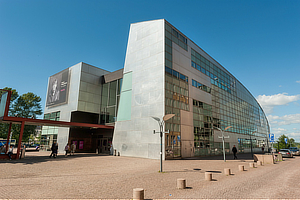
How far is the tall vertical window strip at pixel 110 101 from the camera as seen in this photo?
30438 mm

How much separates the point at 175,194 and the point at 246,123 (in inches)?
1911

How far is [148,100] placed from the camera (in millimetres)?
24156

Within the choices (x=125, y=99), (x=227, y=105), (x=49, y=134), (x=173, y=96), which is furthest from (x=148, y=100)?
(x=227, y=105)

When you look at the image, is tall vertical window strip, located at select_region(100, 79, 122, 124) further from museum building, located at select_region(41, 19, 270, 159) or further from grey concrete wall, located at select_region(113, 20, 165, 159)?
grey concrete wall, located at select_region(113, 20, 165, 159)

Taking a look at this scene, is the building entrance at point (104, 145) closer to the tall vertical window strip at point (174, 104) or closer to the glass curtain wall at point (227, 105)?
the tall vertical window strip at point (174, 104)

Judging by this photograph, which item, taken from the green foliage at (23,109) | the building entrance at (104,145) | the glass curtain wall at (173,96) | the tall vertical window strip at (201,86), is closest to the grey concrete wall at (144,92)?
the glass curtain wall at (173,96)

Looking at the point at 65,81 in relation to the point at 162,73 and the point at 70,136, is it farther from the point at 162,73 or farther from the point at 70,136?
the point at 162,73

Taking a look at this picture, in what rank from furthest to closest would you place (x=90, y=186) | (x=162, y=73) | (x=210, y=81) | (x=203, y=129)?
(x=210, y=81) → (x=203, y=129) → (x=162, y=73) → (x=90, y=186)

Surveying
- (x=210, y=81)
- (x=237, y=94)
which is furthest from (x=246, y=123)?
(x=210, y=81)

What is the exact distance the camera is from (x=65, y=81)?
34.8 m

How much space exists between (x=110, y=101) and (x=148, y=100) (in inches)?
423

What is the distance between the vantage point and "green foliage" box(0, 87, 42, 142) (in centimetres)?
4700

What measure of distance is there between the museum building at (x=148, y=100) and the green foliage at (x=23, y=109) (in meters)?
16.4

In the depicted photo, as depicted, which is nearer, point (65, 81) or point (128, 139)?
point (128, 139)
